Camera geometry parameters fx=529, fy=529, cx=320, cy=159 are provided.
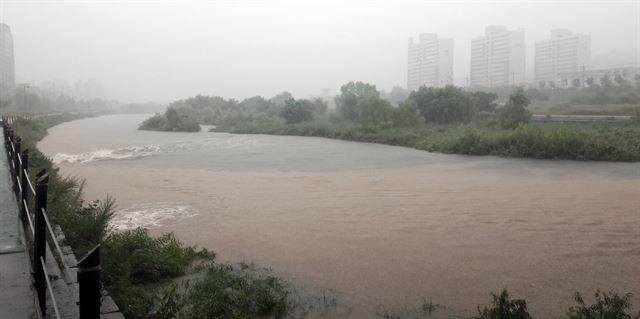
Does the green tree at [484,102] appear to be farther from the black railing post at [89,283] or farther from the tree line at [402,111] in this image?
the black railing post at [89,283]

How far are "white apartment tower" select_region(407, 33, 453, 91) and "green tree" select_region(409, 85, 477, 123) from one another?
140 ft

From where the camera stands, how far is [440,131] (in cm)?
2448

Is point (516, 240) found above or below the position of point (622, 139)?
below

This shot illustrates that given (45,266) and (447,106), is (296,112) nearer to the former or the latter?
(447,106)

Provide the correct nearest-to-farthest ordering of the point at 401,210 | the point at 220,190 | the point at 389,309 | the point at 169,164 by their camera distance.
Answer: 1. the point at 389,309
2. the point at 401,210
3. the point at 220,190
4. the point at 169,164

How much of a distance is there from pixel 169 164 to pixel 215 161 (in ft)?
5.05

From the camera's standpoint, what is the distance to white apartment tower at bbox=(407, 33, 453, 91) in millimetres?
72688

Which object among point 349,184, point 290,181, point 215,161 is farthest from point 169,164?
point 349,184

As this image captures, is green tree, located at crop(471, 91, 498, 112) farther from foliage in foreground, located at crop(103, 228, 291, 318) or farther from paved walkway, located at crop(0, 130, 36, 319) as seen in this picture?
paved walkway, located at crop(0, 130, 36, 319)

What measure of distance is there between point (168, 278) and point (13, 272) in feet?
4.88

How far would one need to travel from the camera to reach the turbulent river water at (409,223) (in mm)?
5055

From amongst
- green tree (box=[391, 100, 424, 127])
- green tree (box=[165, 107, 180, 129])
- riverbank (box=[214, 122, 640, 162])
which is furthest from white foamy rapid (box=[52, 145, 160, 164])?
green tree (box=[165, 107, 180, 129])

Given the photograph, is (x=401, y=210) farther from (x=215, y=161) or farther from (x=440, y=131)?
(x=440, y=131)

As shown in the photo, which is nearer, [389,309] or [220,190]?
[389,309]
